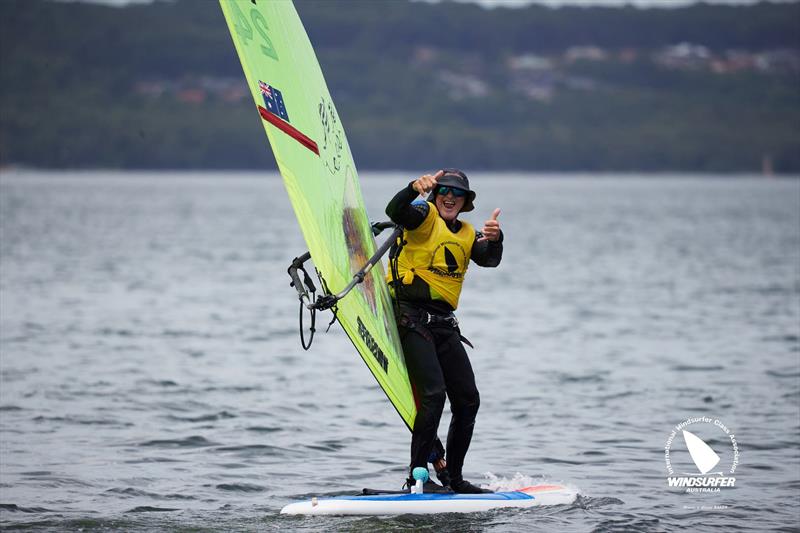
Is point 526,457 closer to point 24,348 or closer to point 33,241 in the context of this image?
point 24,348

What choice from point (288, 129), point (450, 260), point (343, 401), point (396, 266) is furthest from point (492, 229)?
point (343, 401)

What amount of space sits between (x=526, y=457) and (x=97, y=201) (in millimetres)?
95547

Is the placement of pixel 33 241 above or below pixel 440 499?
above

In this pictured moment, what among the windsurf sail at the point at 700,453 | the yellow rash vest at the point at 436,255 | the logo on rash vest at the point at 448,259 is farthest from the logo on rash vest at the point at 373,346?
the windsurf sail at the point at 700,453

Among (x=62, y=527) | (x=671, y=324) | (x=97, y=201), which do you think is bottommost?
(x=62, y=527)

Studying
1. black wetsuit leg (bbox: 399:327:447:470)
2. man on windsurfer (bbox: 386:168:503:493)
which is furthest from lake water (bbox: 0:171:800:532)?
man on windsurfer (bbox: 386:168:503:493)

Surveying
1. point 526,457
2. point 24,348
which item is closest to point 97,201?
point 24,348

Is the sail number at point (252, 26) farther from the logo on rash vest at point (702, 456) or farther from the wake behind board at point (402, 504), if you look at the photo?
the logo on rash vest at point (702, 456)

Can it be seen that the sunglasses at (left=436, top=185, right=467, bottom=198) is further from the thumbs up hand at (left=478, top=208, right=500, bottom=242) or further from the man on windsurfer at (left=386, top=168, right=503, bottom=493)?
the thumbs up hand at (left=478, top=208, right=500, bottom=242)

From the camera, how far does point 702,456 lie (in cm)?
1301

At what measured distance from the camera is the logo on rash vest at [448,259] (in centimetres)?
978

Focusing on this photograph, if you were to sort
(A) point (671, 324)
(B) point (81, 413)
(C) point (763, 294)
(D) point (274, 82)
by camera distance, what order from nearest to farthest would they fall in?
1. (D) point (274, 82)
2. (B) point (81, 413)
3. (A) point (671, 324)
4. (C) point (763, 294)

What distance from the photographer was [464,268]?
32.9 feet

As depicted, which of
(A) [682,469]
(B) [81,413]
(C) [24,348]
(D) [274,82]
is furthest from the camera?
(C) [24,348]
